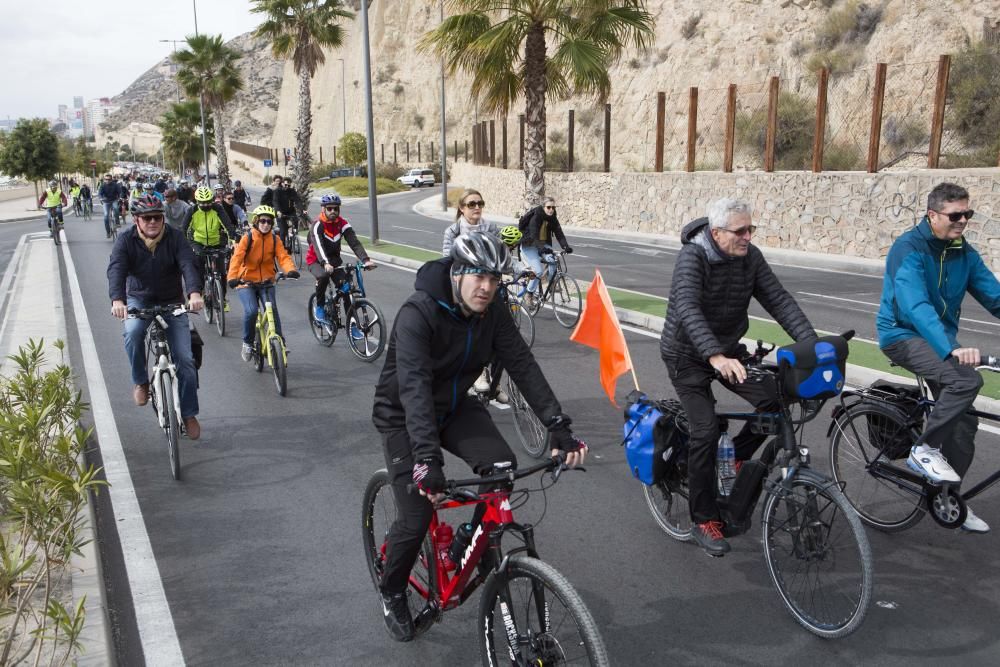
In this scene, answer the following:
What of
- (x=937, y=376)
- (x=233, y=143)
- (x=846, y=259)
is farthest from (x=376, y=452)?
(x=233, y=143)

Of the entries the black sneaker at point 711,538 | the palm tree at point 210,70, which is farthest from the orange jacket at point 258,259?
the palm tree at point 210,70

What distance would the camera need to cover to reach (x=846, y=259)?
68.3 ft

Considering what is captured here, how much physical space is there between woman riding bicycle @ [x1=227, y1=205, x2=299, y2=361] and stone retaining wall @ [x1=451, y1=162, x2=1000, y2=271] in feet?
48.9

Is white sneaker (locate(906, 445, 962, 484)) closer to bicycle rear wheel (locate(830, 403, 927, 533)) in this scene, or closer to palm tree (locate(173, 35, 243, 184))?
bicycle rear wheel (locate(830, 403, 927, 533))

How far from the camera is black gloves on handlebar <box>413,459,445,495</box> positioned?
3.25 meters

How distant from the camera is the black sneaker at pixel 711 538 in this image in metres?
4.58

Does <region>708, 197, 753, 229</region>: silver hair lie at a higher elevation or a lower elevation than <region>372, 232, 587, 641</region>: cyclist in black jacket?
higher

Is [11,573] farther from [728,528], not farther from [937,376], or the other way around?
[937,376]

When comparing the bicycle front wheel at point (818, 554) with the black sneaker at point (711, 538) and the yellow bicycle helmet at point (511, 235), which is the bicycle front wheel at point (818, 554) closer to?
the black sneaker at point (711, 538)

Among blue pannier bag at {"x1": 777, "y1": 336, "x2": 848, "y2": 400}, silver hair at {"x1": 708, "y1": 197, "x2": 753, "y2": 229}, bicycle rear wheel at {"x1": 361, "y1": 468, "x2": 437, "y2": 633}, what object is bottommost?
bicycle rear wheel at {"x1": 361, "y1": 468, "x2": 437, "y2": 633}

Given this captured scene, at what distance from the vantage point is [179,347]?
701 cm

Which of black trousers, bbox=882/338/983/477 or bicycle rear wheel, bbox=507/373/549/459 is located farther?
bicycle rear wheel, bbox=507/373/549/459

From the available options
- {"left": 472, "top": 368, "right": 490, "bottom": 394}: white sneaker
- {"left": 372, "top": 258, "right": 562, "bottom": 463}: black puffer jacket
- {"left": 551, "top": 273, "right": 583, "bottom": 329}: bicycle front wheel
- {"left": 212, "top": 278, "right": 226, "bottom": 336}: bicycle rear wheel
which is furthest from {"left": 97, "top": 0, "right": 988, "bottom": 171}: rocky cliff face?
{"left": 372, "top": 258, "right": 562, "bottom": 463}: black puffer jacket

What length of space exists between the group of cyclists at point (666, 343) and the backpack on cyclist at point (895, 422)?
18cm
